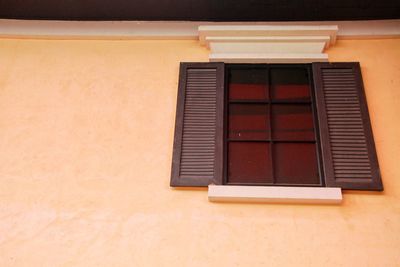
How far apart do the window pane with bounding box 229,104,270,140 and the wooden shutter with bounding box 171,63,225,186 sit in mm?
122

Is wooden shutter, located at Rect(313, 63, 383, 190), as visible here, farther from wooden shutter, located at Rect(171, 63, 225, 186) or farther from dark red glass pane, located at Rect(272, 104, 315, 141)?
wooden shutter, located at Rect(171, 63, 225, 186)

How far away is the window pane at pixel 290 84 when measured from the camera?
3646 mm

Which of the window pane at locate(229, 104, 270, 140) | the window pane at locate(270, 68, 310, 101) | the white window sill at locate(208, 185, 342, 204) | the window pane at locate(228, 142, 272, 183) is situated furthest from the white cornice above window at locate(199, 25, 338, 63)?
the white window sill at locate(208, 185, 342, 204)

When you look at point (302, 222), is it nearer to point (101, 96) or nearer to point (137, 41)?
point (101, 96)

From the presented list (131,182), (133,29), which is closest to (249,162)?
(131,182)

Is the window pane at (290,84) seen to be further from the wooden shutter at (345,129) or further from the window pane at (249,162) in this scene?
the window pane at (249,162)

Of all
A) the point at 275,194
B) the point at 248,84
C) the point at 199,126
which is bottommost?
the point at 275,194

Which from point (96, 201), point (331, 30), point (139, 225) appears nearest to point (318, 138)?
point (331, 30)

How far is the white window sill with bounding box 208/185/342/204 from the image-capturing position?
3002 mm

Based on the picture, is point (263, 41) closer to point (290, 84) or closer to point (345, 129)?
point (290, 84)

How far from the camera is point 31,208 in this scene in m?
3.09

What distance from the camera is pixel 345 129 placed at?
3361mm

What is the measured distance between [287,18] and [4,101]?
106 inches

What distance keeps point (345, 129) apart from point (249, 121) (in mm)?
774
